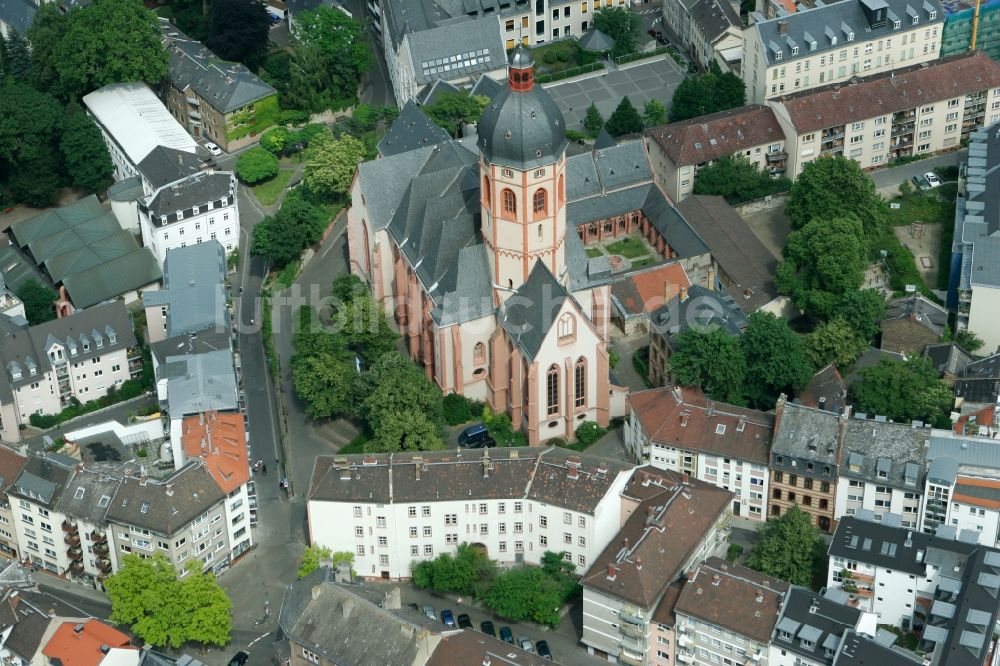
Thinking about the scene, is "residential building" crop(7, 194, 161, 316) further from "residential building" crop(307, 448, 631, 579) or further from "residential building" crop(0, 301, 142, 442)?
"residential building" crop(307, 448, 631, 579)

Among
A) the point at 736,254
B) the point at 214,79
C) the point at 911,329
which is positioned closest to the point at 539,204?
the point at 736,254

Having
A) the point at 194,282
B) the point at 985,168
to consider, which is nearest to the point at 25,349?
the point at 194,282

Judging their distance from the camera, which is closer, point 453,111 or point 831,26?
point 453,111

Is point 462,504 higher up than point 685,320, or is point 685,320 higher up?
point 685,320

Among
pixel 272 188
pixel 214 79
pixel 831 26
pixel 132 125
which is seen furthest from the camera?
pixel 214 79

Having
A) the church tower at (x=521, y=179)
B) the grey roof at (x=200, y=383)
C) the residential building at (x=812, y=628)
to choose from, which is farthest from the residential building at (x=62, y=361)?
the residential building at (x=812, y=628)

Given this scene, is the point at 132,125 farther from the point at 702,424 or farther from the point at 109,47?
the point at 702,424

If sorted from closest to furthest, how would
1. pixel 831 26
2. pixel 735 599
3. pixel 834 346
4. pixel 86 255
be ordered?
1. pixel 735 599
2. pixel 834 346
3. pixel 86 255
4. pixel 831 26
